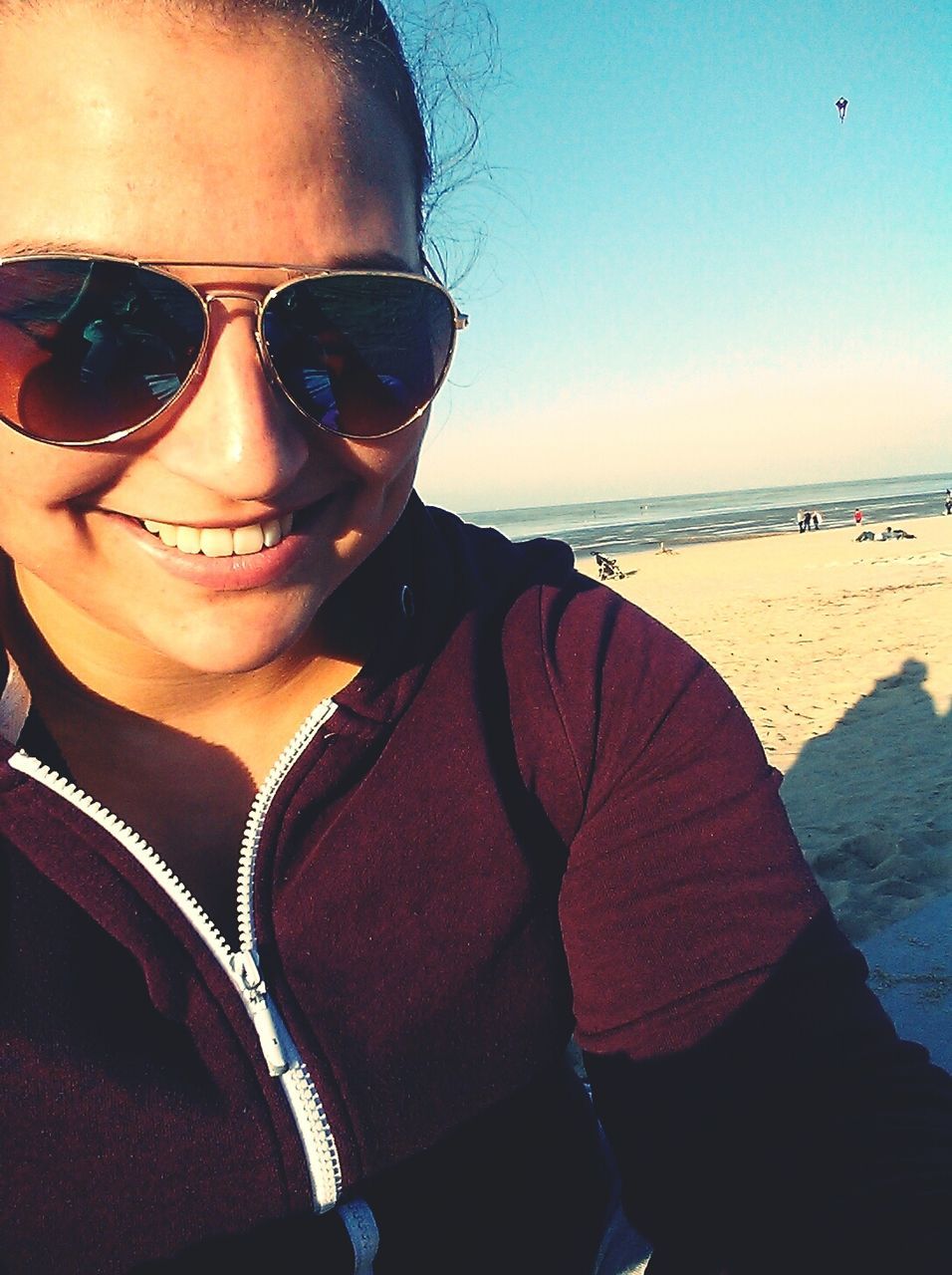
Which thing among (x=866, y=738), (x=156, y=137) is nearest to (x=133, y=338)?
(x=156, y=137)

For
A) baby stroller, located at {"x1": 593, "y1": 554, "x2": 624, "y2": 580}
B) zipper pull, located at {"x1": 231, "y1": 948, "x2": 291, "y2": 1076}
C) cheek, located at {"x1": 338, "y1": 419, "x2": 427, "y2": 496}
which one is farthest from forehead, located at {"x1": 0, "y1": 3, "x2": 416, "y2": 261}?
baby stroller, located at {"x1": 593, "y1": 554, "x2": 624, "y2": 580}

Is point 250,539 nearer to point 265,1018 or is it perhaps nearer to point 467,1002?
point 265,1018

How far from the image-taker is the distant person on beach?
38.1 inches

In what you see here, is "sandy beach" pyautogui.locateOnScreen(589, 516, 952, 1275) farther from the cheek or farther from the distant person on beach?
the cheek

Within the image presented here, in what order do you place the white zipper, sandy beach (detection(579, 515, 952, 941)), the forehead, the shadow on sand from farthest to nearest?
sandy beach (detection(579, 515, 952, 941))
the shadow on sand
the white zipper
the forehead

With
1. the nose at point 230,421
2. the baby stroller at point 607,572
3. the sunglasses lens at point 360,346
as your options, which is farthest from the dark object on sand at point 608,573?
the nose at point 230,421

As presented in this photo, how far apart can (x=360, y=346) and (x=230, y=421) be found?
25 cm

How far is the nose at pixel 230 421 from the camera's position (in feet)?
3.30

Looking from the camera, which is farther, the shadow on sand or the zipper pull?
the shadow on sand

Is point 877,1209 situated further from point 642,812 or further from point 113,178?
point 113,178

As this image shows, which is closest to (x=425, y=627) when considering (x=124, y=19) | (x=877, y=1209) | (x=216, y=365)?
(x=216, y=365)

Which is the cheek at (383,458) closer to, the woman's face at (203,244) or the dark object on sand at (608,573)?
the woman's face at (203,244)

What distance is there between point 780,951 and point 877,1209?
327 millimetres

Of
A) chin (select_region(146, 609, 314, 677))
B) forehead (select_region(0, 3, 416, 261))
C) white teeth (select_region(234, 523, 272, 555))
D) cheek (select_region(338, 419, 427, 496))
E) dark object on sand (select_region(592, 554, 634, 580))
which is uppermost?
forehead (select_region(0, 3, 416, 261))
